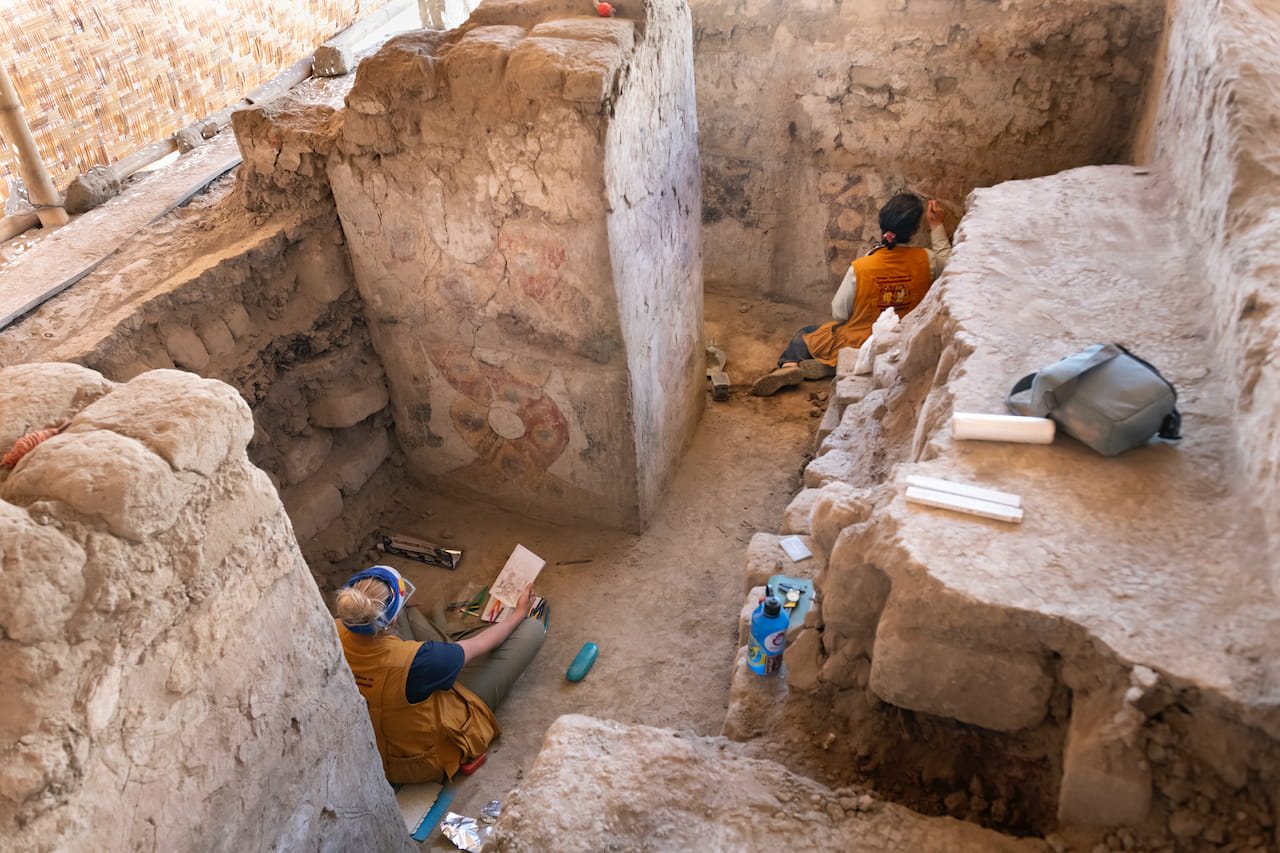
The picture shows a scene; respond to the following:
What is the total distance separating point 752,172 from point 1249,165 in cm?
323

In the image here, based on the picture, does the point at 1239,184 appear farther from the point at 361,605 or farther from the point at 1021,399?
the point at 361,605

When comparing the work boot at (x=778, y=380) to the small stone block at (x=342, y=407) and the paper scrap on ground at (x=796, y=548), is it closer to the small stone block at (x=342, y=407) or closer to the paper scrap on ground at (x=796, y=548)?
the paper scrap on ground at (x=796, y=548)

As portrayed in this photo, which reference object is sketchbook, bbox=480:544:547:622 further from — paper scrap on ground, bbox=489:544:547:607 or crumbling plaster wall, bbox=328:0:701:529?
crumbling plaster wall, bbox=328:0:701:529

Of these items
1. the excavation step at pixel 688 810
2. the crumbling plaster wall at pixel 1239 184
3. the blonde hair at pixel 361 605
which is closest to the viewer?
the excavation step at pixel 688 810

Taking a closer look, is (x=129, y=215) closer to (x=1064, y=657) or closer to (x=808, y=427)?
(x=808, y=427)

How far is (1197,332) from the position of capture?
240 cm

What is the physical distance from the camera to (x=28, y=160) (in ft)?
12.1

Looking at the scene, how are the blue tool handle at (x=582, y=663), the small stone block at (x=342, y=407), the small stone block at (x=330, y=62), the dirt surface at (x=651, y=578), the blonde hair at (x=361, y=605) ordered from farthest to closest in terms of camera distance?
the small stone block at (x=330, y=62) < the small stone block at (x=342, y=407) < the blue tool handle at (x=582, y=663) < the dirt surface at (x=651, y=578) < the blonde hair at (x=361, y=605)

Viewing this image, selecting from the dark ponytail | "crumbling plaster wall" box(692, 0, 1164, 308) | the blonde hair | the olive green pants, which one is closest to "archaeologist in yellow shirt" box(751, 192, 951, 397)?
the dark ponytail

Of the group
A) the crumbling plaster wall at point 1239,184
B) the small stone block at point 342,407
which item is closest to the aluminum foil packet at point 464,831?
the small stone block at point 342,407

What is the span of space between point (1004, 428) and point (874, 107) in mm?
3348

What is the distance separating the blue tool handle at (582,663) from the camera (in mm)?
3479

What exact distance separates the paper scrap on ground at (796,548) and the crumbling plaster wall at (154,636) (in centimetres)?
168

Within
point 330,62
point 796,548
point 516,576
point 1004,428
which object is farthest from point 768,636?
point 330,62
